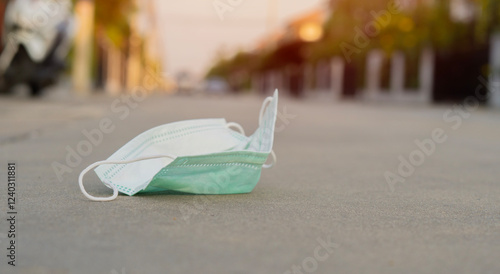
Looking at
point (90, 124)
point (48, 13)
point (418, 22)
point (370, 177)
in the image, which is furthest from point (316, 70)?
point (370, 177)

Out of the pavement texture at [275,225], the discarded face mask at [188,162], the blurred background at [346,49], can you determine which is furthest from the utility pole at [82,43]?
the discarded face mask at [188,162]

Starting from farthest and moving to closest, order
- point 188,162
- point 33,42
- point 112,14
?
point 112,14, point 33,42, point 188,162

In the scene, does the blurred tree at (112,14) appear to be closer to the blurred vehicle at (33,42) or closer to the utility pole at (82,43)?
the utility pole at (82,43)

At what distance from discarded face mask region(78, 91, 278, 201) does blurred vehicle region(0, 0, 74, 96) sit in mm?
A: 11804

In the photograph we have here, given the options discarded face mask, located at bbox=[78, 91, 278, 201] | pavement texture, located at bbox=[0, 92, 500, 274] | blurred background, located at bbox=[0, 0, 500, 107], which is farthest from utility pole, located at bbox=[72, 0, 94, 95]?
discarded face mask, located at bbox=[78, 91, 278, 201]

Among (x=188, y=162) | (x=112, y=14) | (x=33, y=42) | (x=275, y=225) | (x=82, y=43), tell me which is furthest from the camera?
(x=112, y=14)

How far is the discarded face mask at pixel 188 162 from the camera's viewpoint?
11.4 feet

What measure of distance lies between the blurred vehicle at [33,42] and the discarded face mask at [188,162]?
11.8 metres

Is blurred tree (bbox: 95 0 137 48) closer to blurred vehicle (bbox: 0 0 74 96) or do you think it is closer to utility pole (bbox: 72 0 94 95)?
utility pole (bbox: 72 0 94 95)

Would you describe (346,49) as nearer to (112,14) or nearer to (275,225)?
(112,14)

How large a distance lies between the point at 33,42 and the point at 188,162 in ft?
41.2

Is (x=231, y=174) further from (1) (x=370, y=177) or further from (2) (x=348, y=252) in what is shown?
(1) (x=370, y=177)

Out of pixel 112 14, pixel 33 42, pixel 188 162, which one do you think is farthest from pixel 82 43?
pixel 188 162

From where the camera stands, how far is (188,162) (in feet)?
11.3
